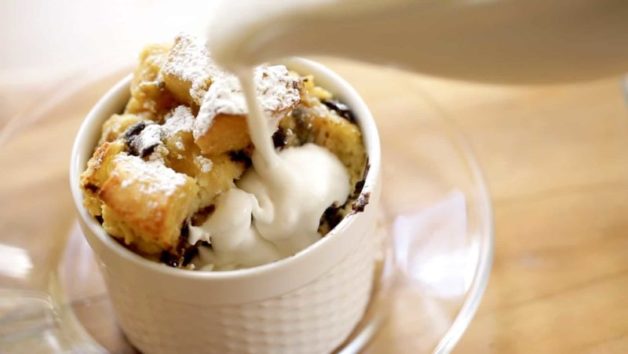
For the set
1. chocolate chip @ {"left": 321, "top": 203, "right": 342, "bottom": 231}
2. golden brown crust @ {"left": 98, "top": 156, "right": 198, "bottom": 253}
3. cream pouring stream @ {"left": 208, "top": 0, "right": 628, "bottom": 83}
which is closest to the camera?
cream pouring stream @ {"left": 208, "top": 0, "right": 628, "bottom": 83}

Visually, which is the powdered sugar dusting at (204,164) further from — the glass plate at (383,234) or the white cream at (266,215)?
the glass plate at (383,234)

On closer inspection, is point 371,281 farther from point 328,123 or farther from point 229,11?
point 229,11

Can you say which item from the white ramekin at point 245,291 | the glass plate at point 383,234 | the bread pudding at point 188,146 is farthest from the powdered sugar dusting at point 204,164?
the glass plate at point 383,234

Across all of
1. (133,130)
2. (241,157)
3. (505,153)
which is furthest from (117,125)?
(505,153)

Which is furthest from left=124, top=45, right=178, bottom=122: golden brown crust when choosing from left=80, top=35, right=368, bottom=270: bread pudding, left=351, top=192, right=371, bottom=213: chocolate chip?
left=351, top=192, right=371, bottom=213: chocolate chip

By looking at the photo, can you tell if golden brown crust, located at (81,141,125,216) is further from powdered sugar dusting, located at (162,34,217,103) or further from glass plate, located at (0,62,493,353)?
glass plate, located at (0,62,493,353)

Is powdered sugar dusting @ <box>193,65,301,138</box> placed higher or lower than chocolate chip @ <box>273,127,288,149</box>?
higher
